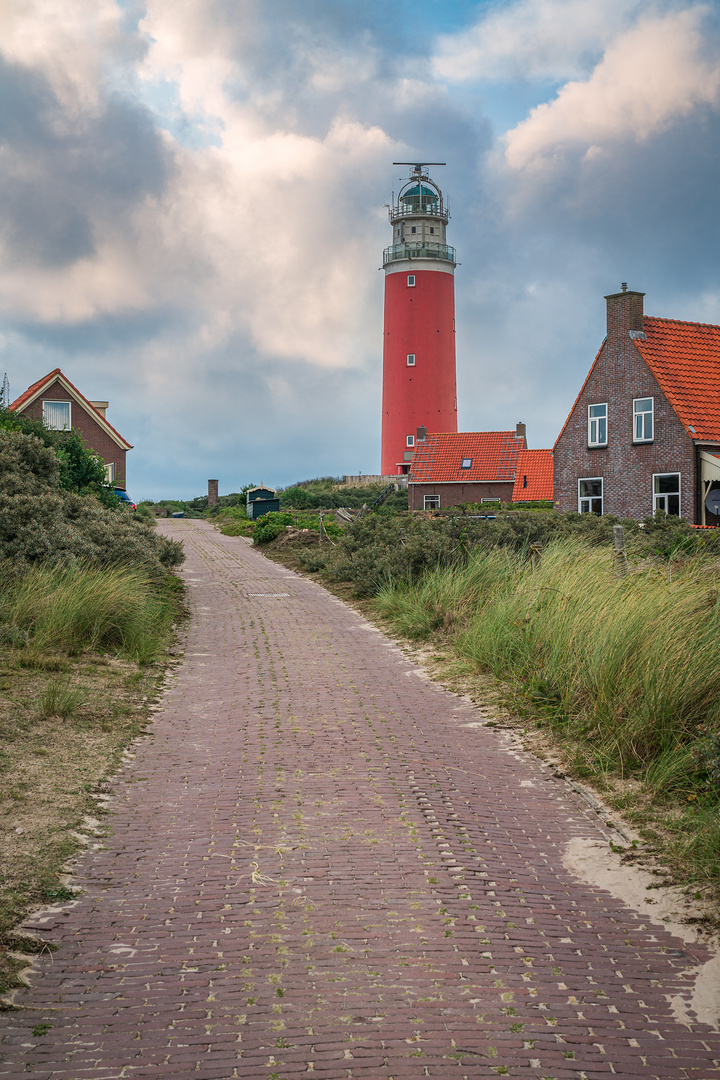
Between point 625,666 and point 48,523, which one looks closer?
point 625,666

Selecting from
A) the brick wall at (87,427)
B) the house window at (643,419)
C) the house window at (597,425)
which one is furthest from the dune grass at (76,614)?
the brick wall at (87,427)

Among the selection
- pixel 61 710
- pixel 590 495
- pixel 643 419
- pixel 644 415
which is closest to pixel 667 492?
pixel 643 419

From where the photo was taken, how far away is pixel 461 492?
51.5 metres

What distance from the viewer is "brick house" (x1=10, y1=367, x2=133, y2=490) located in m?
40.2

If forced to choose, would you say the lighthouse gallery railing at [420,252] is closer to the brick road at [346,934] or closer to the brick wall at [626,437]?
the brick wall at [626,437]

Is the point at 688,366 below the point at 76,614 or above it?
above

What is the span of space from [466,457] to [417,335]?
8.63 meters

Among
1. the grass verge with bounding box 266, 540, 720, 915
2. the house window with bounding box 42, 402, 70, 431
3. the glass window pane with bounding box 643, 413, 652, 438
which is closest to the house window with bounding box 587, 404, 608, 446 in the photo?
the glass window pane with bounding box 643, 413, 652, 438

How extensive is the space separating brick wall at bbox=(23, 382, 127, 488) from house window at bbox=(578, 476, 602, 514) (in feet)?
65.2

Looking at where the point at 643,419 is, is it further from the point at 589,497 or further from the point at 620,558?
the point at 620,558

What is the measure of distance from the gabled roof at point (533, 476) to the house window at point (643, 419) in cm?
1665

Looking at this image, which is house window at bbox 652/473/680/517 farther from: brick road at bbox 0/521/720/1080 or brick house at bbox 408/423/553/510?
brick road at bbox 0/521/720/1080

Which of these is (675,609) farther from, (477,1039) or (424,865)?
(477,1039)

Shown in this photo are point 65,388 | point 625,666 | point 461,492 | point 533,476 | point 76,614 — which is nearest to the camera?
point 625,666
